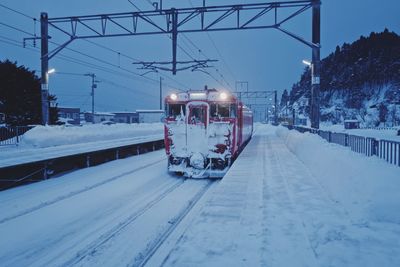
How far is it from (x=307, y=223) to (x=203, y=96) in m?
7.74

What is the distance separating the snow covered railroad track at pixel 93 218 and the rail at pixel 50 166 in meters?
0.60

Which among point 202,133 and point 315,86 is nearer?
point 202,133

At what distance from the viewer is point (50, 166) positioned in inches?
496

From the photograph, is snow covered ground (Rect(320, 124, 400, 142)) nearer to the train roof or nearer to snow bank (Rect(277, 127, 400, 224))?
the train roof

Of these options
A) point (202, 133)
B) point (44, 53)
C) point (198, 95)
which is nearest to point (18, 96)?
point (44, 53)

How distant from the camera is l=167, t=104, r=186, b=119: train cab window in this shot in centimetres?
A: 1258

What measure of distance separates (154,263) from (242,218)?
1984 mm

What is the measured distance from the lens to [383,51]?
83.1 metres

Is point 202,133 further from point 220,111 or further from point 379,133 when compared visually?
point 379,133

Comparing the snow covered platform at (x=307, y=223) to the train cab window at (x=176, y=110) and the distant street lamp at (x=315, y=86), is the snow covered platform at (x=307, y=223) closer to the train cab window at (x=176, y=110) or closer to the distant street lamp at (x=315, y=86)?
the train cab window at (x=176, y=110)

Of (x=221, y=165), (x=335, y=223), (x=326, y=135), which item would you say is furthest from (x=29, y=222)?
(x=326, y=135)

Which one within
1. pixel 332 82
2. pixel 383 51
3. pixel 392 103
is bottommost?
pixel 392 103

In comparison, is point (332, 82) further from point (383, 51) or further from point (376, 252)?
point (376, 252)

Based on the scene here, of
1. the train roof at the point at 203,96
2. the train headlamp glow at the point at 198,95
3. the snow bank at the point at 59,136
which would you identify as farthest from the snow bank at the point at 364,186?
the snow bank at the point at 59,136
